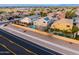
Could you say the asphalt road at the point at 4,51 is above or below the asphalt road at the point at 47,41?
below

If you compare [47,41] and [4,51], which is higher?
[47,41]

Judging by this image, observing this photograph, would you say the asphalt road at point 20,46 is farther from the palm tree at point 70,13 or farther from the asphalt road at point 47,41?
the palm tree at point 70,13

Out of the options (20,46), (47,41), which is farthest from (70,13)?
(20,46)

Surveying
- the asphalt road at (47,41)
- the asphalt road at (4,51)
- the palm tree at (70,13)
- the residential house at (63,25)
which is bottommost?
the asphalt road at (4,51)

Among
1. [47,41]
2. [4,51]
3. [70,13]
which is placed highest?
[70,13]

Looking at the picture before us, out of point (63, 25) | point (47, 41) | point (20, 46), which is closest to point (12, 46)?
point (20, 46)

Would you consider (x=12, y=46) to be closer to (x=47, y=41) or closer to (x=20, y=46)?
(x=20, y=46)

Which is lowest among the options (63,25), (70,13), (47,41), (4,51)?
(4,51)

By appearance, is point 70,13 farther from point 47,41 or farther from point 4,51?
point 4,51

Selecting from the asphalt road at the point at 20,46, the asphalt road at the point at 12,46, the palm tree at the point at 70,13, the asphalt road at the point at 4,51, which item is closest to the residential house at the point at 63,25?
the palm tree at the point at 70,13
